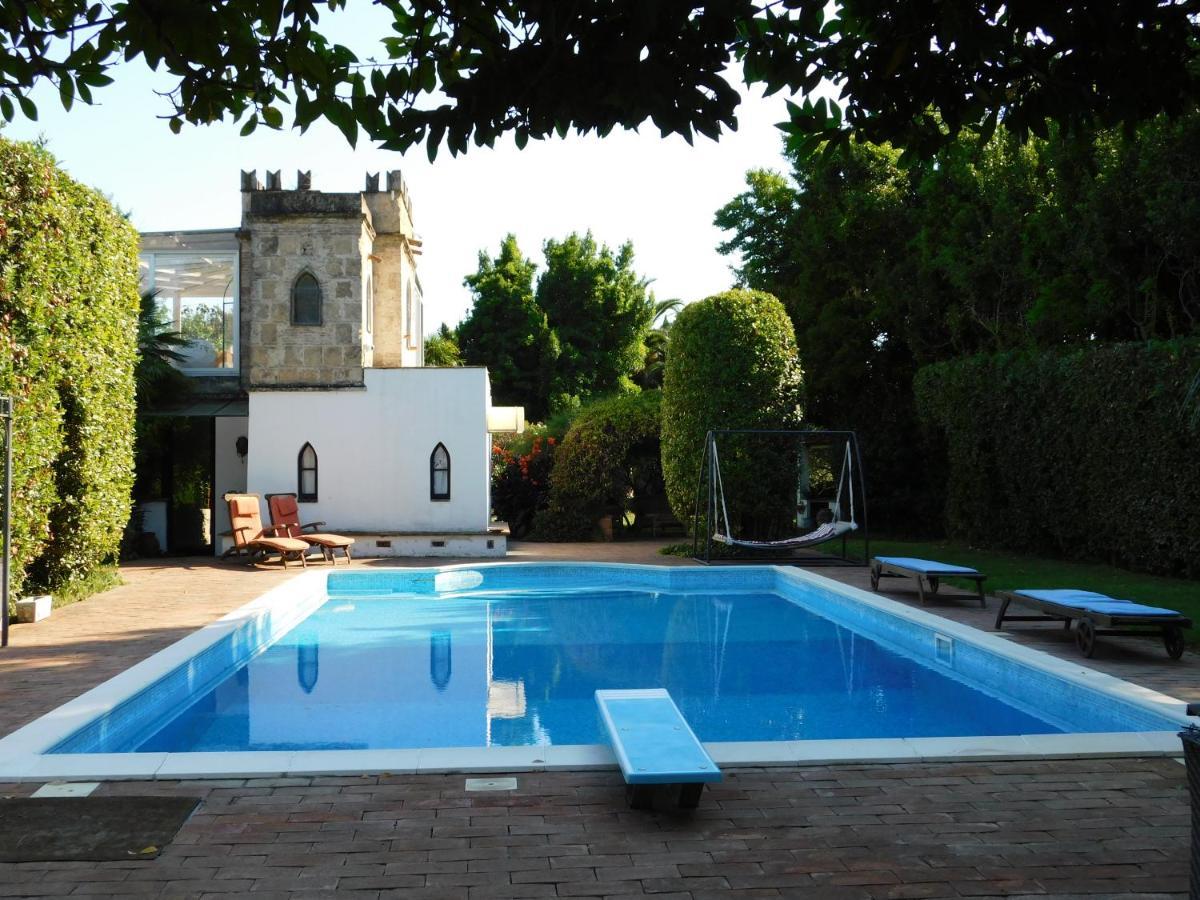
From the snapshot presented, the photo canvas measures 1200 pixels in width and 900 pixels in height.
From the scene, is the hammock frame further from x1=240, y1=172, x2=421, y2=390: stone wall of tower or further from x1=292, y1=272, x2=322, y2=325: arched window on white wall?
x1=292, y1=272, x2=322, y2=325: arched window on white wall

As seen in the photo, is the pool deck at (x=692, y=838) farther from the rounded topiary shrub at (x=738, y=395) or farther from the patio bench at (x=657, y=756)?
the rounded topiary shrub at (x=738, y=395)

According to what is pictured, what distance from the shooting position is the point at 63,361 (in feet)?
35.6

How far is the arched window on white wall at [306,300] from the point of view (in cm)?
1814

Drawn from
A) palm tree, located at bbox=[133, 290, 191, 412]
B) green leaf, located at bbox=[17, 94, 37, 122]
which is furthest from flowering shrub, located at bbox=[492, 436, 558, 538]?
green leaf, located at bbox=[17, 94, 37, 122]

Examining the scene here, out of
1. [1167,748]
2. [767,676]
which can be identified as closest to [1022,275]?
[767,676]

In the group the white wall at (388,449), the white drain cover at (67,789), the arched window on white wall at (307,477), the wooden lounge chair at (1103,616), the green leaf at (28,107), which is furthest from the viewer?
the arched window on white wall at (307,477)

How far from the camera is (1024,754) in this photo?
17.3 ft

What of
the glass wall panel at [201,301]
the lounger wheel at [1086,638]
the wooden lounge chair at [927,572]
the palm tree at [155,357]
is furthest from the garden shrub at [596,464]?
the lounger wheel at [1086,638]

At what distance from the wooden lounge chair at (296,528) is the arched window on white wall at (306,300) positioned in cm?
306

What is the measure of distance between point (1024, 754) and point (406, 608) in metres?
9.35

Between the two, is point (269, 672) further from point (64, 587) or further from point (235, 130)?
point (235, 130)

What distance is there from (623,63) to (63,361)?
937cm

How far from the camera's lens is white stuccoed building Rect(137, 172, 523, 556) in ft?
59.0

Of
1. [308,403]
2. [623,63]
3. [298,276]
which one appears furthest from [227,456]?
[623,63]
